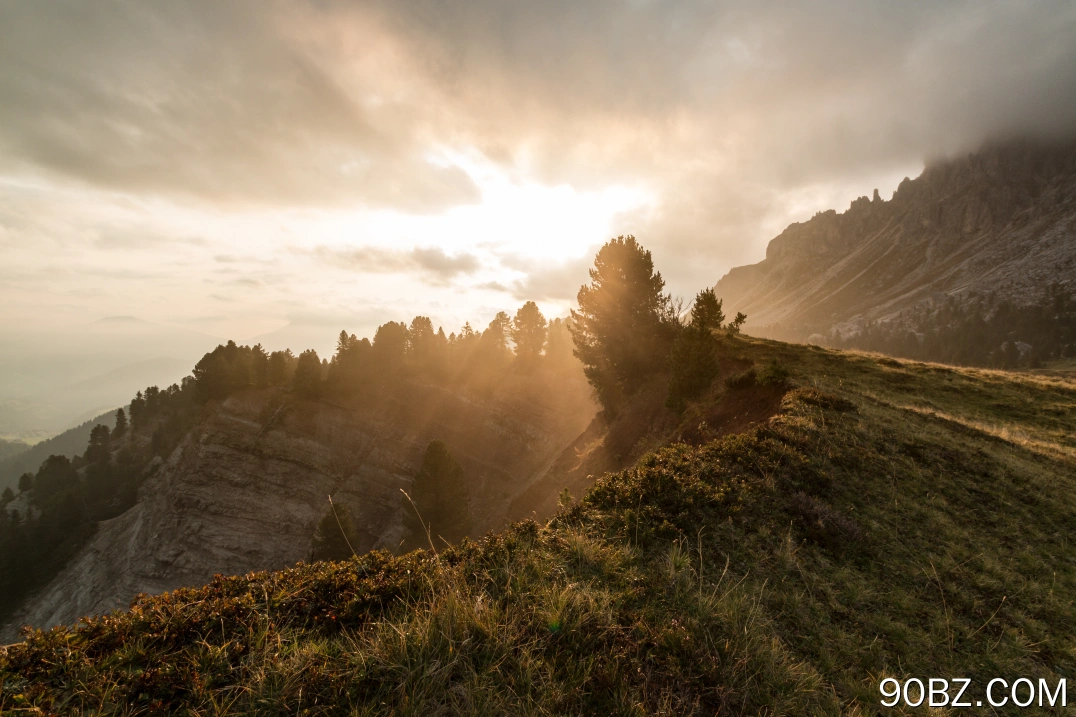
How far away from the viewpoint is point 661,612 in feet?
16.6

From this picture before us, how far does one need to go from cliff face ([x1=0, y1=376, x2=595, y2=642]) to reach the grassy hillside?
4968cm

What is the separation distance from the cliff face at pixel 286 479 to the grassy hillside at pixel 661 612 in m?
49.7

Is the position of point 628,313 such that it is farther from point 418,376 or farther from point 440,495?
point 418,376

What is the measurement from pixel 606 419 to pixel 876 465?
30.5 metres

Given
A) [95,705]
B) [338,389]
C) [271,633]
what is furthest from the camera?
[338,389]

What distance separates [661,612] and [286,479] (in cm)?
6757

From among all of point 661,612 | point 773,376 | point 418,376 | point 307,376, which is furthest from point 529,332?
point 661,612

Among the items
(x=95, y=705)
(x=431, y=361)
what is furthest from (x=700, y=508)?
(x=431, y=361)

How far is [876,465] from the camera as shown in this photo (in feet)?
35.1

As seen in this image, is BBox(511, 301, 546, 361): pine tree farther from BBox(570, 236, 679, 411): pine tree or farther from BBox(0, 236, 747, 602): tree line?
BBox(570, 236, 679, 411): pine tree

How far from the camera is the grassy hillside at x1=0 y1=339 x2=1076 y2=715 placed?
11.8 feet

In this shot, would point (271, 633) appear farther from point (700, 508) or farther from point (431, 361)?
point (431, 361)

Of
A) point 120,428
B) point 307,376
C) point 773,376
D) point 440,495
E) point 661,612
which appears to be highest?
point 307,376

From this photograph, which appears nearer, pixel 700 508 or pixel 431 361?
pixel 700 508
